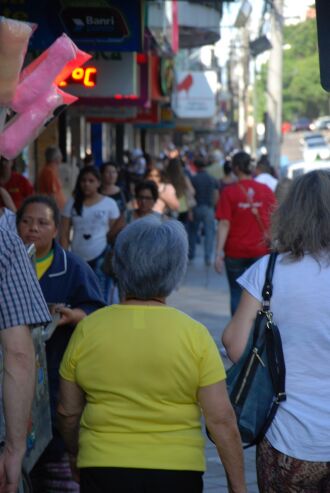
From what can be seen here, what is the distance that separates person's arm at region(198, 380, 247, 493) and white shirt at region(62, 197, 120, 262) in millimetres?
7355

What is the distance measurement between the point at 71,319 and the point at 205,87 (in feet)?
116

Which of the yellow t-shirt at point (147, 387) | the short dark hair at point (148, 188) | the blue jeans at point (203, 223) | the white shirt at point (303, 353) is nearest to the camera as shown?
the yellow t-shirt at point (147, 387)

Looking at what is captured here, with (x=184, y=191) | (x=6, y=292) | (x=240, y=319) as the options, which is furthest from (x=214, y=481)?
(x=184, y=191)

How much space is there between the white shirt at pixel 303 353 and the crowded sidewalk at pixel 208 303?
288 cm

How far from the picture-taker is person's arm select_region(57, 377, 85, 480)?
4242 millimetres

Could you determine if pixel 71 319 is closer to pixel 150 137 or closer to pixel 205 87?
pixel 205 87

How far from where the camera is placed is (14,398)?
163 inches

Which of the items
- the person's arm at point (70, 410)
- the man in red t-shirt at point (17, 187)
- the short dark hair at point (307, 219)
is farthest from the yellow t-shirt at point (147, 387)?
the man in red t-shirt at point (17, 187)

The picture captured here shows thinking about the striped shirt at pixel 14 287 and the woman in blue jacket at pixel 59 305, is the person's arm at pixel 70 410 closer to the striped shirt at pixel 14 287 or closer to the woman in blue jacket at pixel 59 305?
the striped shirt at pixel 14 287

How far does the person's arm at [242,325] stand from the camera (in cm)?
448

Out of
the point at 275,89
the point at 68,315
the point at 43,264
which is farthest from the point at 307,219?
the point at 275,89

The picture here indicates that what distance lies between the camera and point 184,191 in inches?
728

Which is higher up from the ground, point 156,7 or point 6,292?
point 156,7

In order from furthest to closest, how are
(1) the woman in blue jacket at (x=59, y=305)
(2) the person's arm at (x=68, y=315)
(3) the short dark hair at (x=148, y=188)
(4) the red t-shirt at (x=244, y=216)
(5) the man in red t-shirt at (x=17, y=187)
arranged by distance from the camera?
(5) the man in red t-shirt at (x=17, y=187), (3) the short dark hair at (x=148, y=188), (4) the red t-shirt at (x=244, y=216), (1) the woman in blue jacket at (x=59, y=305), (2) the person's arm at (x=68, y=315)
